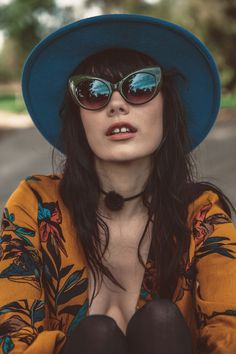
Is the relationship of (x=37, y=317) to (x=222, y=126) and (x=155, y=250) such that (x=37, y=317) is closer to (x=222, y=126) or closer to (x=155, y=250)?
(x=155, y=250)

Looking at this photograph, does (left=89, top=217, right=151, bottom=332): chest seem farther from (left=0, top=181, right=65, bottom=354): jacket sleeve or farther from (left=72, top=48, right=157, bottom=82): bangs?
(left=72, top=48, right=157, bottom=82): bangs

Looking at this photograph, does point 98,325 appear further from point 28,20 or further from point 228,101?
point 28,20

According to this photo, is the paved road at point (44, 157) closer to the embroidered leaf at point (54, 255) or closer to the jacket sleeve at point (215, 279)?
the jacket sleeve at point (215, 279)

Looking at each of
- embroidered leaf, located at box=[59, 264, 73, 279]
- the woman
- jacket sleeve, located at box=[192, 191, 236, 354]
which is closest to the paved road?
the woman

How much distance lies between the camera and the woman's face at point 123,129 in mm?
1976

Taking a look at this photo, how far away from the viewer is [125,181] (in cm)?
213

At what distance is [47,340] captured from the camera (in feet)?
5.72

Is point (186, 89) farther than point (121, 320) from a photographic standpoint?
Yes

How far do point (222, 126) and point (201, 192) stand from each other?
9.41 m

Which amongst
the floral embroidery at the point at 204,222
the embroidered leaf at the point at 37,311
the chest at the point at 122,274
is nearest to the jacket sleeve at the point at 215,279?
the floral embroidery at the point at 204,222

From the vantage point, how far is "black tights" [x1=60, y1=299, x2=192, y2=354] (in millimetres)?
1772

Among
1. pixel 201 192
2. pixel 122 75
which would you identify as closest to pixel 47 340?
pixel 201 192

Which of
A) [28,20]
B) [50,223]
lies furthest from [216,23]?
Result: [50,223]

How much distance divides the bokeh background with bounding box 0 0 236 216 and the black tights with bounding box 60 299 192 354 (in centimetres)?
87
